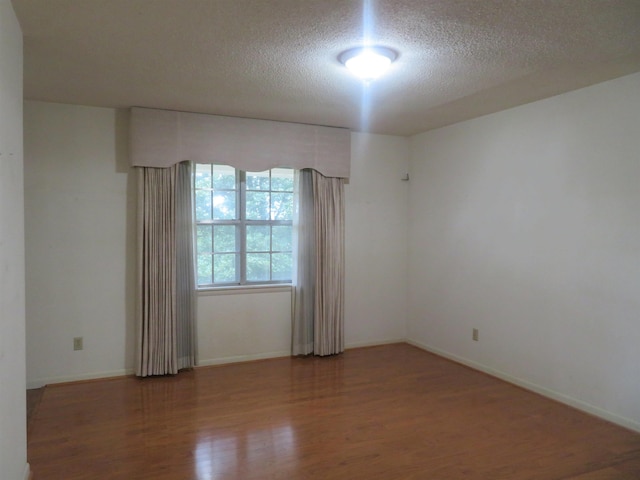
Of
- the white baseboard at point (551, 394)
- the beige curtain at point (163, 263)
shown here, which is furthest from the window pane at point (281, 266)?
the white baseboard at point (551, 394)

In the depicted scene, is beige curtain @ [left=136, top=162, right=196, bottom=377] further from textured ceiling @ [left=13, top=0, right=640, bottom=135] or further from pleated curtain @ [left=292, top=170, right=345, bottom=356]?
pleated curtain @ [left=292, top=170, right=345, bottom=356]

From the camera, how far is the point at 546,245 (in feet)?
12.2

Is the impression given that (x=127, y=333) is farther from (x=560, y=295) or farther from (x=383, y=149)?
(x=560, y=295)

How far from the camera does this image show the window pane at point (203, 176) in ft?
14.7

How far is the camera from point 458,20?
2.31 meters

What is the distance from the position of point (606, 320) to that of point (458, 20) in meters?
2.41

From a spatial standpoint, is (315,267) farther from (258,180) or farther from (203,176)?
(203,176)

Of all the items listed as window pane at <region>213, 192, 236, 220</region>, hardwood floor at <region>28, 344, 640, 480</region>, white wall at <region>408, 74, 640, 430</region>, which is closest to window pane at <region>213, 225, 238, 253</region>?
window pane at <region>213, 192, 236, 220</region>

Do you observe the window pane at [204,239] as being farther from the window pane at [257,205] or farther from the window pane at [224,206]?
the window pane at [257,205]

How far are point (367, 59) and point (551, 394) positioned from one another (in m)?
3.00

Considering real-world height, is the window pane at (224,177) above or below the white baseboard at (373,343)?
above

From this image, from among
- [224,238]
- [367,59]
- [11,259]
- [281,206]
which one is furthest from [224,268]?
[367,59]

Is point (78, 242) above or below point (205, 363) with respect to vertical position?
above

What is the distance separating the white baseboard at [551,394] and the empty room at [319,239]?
2 cm
